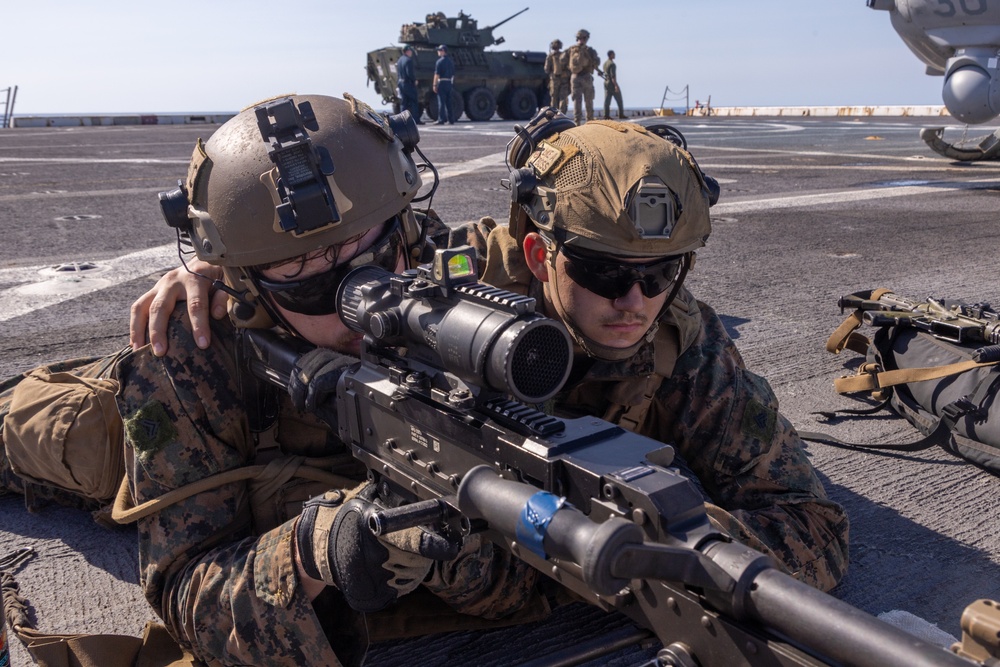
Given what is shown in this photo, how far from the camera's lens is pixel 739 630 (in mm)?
1399

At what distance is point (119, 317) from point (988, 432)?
4.83 meters

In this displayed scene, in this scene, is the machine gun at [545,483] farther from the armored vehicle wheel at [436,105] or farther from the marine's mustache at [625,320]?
the armored vehicle wheel at [436,105]

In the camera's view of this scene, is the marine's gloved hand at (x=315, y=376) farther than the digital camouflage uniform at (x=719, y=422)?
No

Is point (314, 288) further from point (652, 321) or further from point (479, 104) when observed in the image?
point (479, 104)

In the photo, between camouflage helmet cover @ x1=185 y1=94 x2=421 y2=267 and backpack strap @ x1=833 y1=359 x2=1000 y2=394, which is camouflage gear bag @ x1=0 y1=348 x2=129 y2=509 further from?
backpack strap @ x1=833 y1=359 x2=1000 y2=394

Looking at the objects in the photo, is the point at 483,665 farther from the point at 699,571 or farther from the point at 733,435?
the point at 699,571

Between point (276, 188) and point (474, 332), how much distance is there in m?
1.05

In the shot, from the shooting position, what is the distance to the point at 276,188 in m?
2.52

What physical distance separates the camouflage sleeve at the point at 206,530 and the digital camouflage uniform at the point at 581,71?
84.6ft

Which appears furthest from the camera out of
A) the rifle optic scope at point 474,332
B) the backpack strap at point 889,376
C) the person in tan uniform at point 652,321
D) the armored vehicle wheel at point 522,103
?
the armored vehicle wheel at point 522,103

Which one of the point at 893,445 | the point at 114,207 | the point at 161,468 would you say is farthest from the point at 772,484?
the point at 114,207

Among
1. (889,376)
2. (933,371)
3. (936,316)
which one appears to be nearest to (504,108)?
(936,316)

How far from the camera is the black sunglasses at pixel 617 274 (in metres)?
2.64

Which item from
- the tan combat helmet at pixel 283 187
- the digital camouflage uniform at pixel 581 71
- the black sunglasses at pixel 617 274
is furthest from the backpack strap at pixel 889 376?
the digital camouflage uniform at pixel 581 71
